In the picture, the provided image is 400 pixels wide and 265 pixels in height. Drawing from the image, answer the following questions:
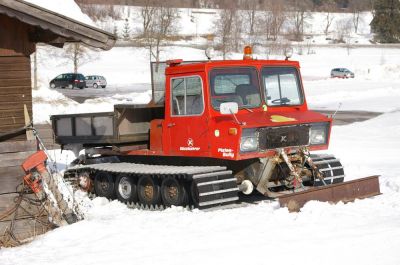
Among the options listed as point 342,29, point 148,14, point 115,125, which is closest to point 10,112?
point 115,125

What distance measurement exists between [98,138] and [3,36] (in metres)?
3.70

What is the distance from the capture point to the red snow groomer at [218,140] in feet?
37.5

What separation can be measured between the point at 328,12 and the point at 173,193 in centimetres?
13308

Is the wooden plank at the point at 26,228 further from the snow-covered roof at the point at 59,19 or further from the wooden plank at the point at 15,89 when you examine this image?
the snow-covered roof at the point at 59,19

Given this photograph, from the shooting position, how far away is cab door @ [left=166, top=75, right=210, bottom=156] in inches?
466

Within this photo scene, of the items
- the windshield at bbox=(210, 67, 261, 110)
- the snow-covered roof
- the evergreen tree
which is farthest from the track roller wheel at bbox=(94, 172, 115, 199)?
the evergreen tree

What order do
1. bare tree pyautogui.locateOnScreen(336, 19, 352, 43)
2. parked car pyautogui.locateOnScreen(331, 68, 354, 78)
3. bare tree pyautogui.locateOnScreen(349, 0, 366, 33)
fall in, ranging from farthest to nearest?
bare tree pyautogui.locateOnScreen(349, 0, 366, 33), bare tree pyautogui.locateOnScreen(336, 19, 352, 43), parked car pyautogui.locateOnScreen(331, 68, 354, 78)

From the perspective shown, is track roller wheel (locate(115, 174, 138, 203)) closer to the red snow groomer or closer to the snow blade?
the red snow groomer

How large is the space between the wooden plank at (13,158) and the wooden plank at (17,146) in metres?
0.06

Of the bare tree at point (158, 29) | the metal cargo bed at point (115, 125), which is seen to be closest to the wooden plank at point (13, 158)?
the metal cargo bed at point (115, 125)

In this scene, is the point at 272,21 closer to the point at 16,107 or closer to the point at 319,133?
the point at 319,133

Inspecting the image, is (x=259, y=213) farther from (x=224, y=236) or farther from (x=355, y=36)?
(x=355, y=36)

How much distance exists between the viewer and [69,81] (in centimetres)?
5844

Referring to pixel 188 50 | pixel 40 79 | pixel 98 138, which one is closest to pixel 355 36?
pixel 188 50
